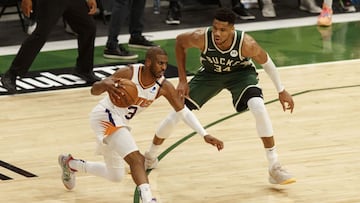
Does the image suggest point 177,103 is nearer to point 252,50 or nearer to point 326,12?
point 252,50

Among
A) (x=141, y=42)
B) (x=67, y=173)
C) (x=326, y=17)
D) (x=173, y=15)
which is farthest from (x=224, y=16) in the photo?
(x=173, y=15)

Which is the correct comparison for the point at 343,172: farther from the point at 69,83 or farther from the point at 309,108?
the point at 69,83

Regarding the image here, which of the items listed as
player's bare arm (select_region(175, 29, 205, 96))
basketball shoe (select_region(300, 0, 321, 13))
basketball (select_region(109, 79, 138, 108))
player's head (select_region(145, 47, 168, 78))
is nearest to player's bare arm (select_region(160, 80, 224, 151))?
player's head (select_region(145, 47, 168, 78))

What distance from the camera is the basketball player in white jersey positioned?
19.6 ft

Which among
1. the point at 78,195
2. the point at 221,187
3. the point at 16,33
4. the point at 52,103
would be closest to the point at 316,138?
the point at 221,187

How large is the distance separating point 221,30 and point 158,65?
2.11 feet

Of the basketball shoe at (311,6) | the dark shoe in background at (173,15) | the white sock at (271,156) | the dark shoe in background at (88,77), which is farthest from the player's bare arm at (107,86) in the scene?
the basketball shoe at (311,6)

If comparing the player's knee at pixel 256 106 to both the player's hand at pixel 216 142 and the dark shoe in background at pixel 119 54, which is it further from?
the dark shoe in background at pixel 119 54

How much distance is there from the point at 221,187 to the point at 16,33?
6.34m

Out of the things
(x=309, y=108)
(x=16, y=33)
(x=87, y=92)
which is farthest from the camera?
(x=16, y=33)

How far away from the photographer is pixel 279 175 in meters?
6.54

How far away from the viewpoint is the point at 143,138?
798 cm

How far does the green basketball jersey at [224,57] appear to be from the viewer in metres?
6.65

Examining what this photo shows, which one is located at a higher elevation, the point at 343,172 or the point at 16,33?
the point at 343,172
